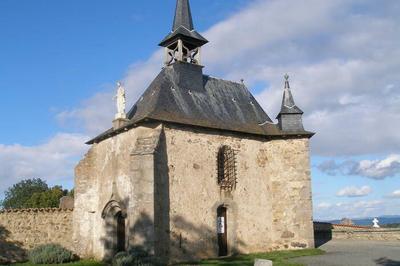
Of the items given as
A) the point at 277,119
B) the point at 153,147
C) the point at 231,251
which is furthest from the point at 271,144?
the point at 153,147

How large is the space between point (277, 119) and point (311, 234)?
619cm

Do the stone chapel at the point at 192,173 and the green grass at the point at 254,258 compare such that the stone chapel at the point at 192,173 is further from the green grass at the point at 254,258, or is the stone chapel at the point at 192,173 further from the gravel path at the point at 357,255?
the gravel path at the point at 357,255

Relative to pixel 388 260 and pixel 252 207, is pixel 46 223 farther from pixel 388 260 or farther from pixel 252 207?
pixel 388 260

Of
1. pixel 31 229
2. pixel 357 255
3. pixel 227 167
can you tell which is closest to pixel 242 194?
pixel 227 167

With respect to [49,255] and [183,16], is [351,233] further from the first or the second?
[49,255]

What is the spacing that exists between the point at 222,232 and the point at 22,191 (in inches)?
1588

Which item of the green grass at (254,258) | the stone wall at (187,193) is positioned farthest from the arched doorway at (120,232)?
the green grass at (254,258)

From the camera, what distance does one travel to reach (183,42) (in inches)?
965

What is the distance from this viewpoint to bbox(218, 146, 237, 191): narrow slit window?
70.8 feet

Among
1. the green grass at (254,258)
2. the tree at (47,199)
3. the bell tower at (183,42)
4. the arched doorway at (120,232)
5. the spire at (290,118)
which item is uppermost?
the bell tower at (183,42)

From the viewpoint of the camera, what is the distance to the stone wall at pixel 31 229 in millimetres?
21812

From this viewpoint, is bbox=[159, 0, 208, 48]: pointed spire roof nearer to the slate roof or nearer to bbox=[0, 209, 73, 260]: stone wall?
the slate roof

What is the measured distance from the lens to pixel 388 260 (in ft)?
55.9

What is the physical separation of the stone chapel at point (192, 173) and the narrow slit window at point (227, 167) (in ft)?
0.16
